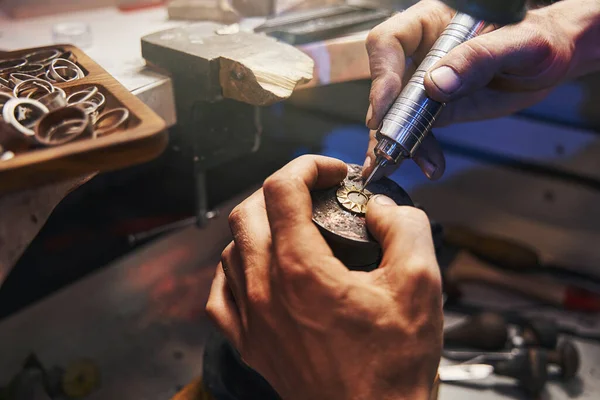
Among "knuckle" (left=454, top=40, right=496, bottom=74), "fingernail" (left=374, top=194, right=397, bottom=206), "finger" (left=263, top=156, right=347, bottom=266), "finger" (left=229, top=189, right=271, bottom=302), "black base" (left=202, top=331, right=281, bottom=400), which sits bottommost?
"black base" (left=202, top=331, right=281, bottom=400)

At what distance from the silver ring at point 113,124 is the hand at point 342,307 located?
0.58 ft

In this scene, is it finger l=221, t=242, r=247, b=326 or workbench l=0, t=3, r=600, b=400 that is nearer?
finger l=221, t=242, r=247, b=326

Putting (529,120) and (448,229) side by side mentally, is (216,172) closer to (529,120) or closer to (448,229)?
(448,229)

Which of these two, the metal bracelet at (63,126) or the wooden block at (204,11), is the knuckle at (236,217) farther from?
the wooden block at (204,11)

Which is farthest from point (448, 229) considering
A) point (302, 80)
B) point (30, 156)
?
point (30, 156)

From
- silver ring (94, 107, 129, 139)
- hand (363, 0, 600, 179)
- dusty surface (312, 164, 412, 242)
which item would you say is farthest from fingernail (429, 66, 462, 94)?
silver ring (94, 107, 129, 139)

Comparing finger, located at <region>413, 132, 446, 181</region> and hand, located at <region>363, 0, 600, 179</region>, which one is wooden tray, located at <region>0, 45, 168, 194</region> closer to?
hand, located at <region>363, 0, 600, 179</region>

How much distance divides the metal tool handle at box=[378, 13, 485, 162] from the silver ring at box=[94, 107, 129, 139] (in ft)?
0.95

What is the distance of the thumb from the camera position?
613 mm

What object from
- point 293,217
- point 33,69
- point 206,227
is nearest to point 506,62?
point 293,217

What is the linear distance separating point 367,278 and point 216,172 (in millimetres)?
1018

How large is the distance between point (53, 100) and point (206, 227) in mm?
751

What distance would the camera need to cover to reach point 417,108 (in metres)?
0.60

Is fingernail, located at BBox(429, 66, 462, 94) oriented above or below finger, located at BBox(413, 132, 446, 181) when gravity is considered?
above
